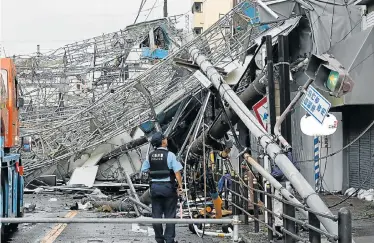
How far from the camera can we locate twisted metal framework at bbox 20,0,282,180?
19.0 m

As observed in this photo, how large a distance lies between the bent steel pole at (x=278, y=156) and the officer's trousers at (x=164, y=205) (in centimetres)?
175

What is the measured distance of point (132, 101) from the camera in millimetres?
20844

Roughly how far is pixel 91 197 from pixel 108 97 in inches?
203

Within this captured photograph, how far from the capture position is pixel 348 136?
55.9ft

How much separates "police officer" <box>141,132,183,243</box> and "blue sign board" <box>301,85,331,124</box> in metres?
2.68

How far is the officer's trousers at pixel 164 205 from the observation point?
8.77 m

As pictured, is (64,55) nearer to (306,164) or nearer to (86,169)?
(86,169)

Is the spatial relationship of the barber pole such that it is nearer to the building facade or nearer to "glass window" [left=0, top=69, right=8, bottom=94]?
"glass window" [left=0, top=69, right=8, bottom=94]

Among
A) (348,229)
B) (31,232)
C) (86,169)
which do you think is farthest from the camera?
(86,169)

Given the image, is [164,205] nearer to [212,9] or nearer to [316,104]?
[316,104]

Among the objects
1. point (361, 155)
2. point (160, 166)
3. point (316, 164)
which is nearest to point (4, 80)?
point (160, 166)

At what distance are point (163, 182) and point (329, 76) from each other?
333 centimetres

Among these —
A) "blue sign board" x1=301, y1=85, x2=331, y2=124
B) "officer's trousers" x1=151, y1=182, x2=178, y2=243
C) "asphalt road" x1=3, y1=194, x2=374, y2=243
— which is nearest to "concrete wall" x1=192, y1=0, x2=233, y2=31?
"asphalt road" x1=3, y1=194, x2=374, y2=243

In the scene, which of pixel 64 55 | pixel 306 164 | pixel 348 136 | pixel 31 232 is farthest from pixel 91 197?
pixel 64 55
